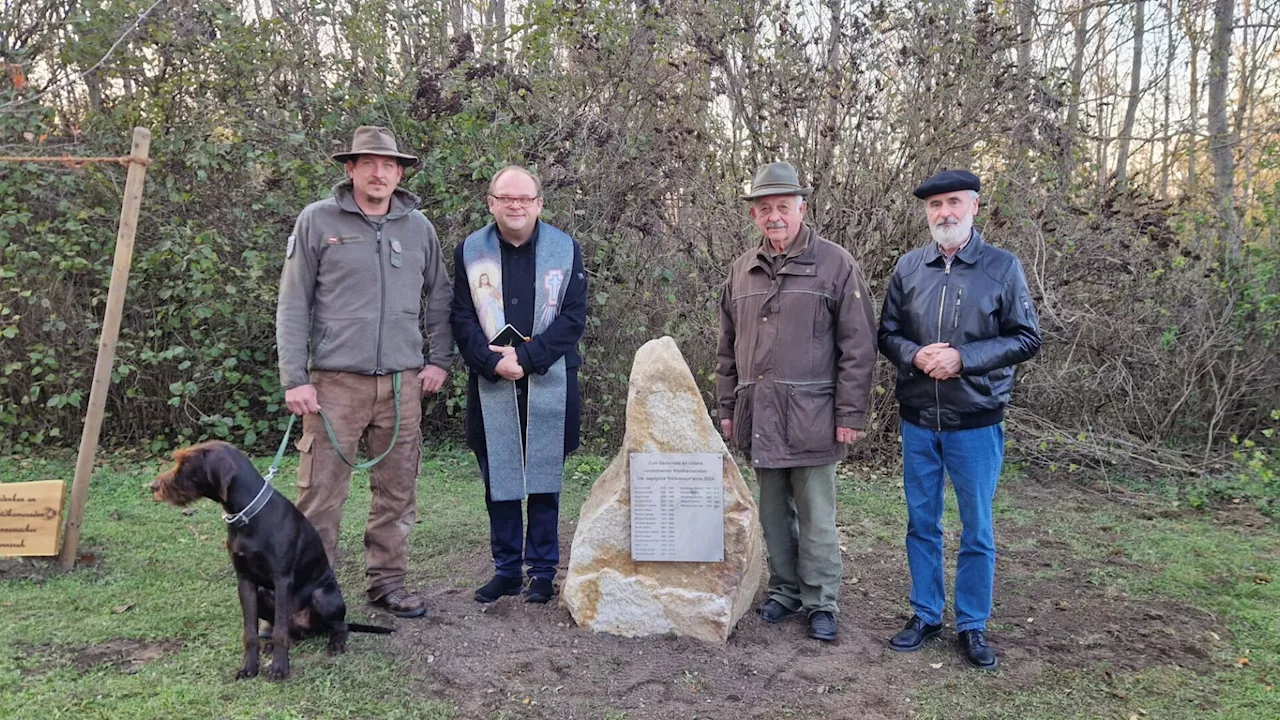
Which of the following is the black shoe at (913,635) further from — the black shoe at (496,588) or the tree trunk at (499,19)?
the tree trunk at (499,19)

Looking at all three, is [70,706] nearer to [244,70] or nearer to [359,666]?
[359,666]

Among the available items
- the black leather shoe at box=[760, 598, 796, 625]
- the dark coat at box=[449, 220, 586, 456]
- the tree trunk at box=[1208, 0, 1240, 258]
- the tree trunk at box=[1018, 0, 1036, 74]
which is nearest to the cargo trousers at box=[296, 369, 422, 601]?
the dark coat at box=[449, 220, 586, 456]

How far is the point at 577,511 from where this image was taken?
6.49m

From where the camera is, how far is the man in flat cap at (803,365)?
4.02 m

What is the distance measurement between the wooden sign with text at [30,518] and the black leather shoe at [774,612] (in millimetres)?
3736

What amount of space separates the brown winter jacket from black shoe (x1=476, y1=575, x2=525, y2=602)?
140 centimetres

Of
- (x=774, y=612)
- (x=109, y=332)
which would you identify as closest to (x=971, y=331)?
(x=774, y=612)

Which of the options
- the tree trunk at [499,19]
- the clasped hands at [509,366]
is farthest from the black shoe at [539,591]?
the tree trunk at [499,19]

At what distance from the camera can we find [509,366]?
4.20m

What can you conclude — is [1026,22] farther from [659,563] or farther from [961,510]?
[659,563]

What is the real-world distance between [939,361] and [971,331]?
207mm

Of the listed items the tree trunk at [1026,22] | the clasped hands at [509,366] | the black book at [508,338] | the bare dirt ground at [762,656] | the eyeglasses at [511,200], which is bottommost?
the bare dirt ground at [762,656]

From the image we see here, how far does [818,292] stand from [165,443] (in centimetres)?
620

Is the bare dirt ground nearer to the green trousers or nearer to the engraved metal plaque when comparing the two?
the green trousers
